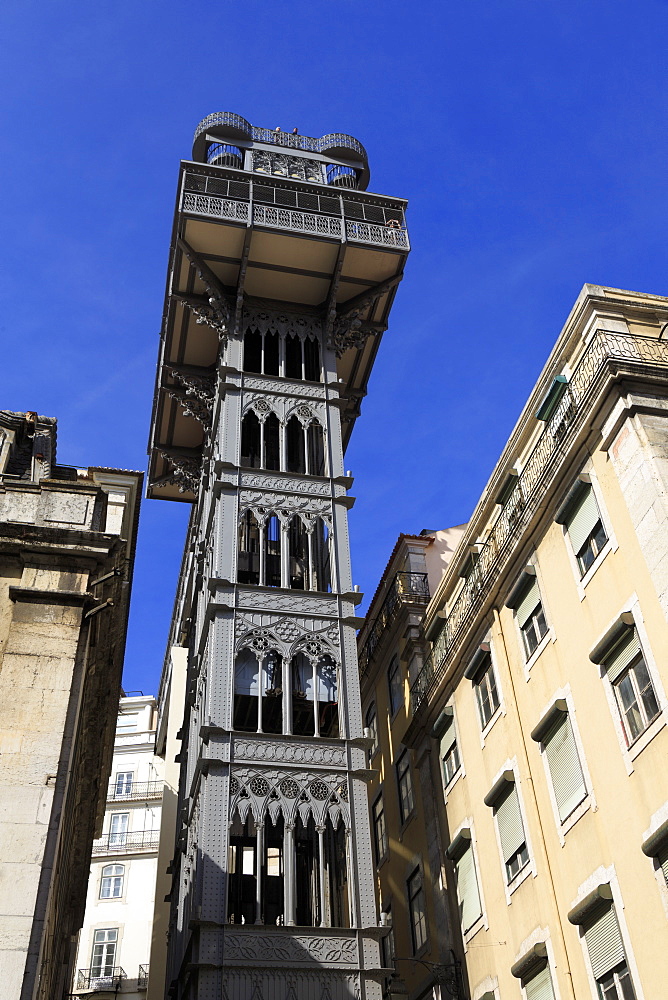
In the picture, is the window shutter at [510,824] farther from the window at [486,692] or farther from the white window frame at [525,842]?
the window at [486,692]

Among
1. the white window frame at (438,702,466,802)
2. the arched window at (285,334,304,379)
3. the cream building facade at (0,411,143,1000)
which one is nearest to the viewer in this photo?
the cream building facade at (0,411,143,1000)

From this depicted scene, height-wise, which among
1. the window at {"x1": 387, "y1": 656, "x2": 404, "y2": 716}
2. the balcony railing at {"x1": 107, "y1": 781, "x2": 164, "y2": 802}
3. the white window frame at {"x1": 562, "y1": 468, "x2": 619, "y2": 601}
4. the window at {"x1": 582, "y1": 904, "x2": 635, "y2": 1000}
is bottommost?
the window at {"x1": 582, "y1": 904, "x2": 635, "y2": 1000}

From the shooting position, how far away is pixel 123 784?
5700cm

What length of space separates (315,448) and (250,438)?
3167 mm

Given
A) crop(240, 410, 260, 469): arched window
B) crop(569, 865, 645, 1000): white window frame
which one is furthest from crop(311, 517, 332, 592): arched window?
crop(569, 865, 645, 1000): white window frame

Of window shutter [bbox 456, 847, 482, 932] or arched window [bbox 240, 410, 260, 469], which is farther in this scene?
arched window [bbox 240, 410, 260, 469]

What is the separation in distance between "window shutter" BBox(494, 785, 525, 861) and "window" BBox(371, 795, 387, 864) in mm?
8970

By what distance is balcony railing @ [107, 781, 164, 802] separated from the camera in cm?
5522

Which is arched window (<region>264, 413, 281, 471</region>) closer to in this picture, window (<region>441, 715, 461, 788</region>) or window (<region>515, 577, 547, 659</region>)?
window (<region>441, 715, 461, 788</region>)

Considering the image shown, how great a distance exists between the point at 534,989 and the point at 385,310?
24773mm

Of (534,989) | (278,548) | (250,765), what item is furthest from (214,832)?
(278,548)

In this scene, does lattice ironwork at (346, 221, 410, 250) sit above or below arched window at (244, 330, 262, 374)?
above

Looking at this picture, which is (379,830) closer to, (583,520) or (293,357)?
(583,520)

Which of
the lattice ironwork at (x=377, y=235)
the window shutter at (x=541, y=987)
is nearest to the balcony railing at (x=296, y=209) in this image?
the lattice ironwork at (x=377, y=235)
